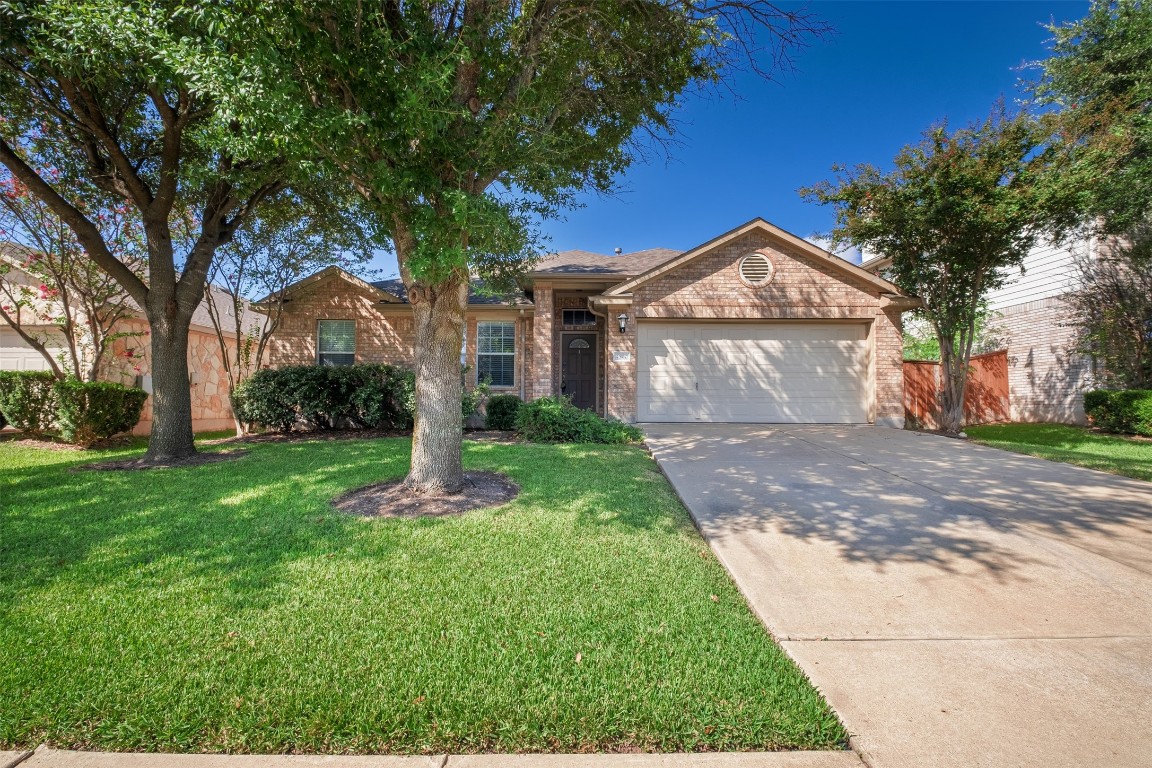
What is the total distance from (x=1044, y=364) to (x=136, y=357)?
883 inches

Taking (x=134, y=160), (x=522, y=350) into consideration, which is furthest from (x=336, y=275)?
(x=522, y=350)

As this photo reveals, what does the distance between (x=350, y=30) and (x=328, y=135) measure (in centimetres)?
101

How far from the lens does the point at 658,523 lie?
12.9 feet

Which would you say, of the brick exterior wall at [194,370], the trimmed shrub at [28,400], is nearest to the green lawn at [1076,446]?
the brick exterior wall at [194,370]

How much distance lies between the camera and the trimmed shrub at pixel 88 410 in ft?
26.0

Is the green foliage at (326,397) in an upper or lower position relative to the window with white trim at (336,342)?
lower

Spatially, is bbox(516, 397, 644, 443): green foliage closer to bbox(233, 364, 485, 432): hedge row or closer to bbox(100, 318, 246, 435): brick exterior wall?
bbox(233, 364, 485, 432): hedge row

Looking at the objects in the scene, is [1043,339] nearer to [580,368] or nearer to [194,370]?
[580,368]

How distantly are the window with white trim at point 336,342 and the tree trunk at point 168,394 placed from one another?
4.68 m

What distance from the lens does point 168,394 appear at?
687cm

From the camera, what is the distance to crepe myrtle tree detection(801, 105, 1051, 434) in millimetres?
8250

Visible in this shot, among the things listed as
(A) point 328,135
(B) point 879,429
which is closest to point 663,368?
(B) point 879,429

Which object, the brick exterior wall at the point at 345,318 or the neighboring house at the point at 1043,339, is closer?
the brick exterior wall at the point at 345,318

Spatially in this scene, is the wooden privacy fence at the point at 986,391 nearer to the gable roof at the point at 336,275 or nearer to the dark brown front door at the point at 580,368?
the dark brown front door at the point at 580,368
